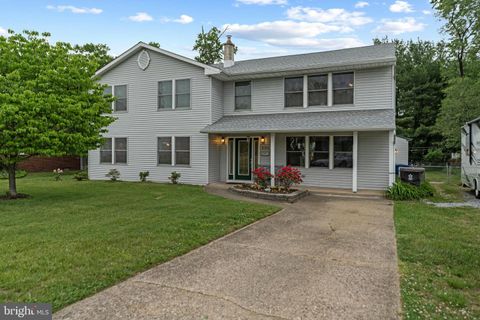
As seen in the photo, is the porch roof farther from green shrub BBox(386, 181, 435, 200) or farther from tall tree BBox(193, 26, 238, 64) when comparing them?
tall tree BBox(193, 26, 238, 64)

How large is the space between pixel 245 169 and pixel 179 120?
3844 mm

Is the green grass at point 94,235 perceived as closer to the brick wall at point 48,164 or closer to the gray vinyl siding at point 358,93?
the gray vinyl siding at point 358,93

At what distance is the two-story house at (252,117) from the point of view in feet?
38.0

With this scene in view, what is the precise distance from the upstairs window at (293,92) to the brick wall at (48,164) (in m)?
16.5

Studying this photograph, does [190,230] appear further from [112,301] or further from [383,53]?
[383,53]

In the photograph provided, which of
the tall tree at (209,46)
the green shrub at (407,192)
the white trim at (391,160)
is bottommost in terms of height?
the green shrub at (407,192)

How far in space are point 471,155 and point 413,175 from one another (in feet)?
8.55

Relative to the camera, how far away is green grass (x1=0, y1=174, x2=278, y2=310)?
11.6 ft

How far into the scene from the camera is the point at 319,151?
12.4m

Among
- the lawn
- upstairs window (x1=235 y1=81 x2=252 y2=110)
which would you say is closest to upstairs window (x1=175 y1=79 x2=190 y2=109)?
upstairs window (x1=235 y1=81 x2=252 y2=110)

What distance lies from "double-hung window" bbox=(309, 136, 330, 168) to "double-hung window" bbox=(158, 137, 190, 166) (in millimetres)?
5578

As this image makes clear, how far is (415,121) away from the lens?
29328 mm

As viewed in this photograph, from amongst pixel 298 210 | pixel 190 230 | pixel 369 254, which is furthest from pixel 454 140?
pixel 190 230

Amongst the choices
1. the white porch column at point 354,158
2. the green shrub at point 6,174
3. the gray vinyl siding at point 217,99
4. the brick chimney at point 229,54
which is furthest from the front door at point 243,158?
the green shrub at point 6,174
